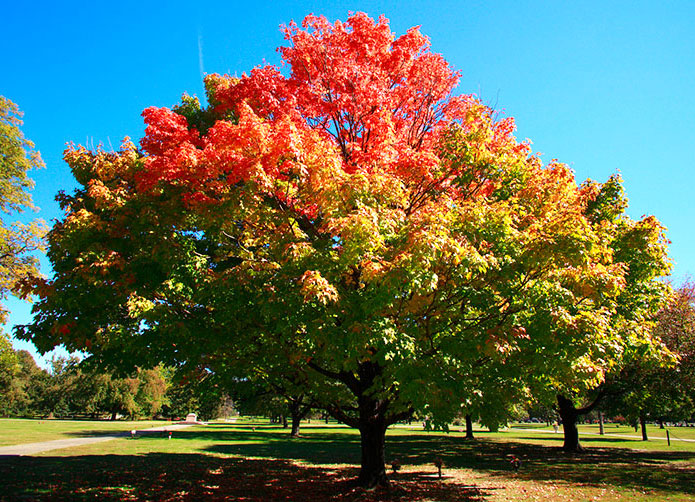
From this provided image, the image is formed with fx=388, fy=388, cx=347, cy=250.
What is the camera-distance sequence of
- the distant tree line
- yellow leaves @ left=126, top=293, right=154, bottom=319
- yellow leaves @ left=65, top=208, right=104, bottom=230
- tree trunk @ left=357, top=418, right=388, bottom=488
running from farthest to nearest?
the distant tree line
tree trunk @ left=357, top=418, right=388, bottom=488
yellow leaves @ left=65, top=208, right=104, bottom=230
yellow leaves @ left=126, top=293, right=154, bottom=319

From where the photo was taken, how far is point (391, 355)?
7027 mm

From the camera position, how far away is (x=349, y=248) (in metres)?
6.82

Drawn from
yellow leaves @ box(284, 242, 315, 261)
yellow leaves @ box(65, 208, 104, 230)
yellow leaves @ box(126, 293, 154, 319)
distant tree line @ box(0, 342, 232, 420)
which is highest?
yellow leaves @ box(65, 208, 104, 230)

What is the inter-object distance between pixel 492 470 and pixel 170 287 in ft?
54.8

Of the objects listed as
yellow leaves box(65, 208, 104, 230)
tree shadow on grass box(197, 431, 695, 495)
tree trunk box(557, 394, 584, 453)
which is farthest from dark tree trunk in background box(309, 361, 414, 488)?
tree trunk box(557, 394, 584, 453)

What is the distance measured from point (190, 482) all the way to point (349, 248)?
37.1 ft

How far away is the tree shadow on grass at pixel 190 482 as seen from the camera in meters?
10.7

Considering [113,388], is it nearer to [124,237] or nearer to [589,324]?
[124,237]

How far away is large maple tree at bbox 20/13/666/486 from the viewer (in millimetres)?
7336

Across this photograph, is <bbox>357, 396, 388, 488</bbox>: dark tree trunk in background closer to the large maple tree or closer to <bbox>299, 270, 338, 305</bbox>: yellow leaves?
the large maple tree

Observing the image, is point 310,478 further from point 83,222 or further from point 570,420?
point 570,420

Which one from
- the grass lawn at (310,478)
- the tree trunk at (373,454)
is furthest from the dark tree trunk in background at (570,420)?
the tree trunk at (373,454)

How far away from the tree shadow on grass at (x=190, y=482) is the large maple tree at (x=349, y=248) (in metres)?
1.76

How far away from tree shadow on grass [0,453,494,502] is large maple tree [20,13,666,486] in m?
1.76
